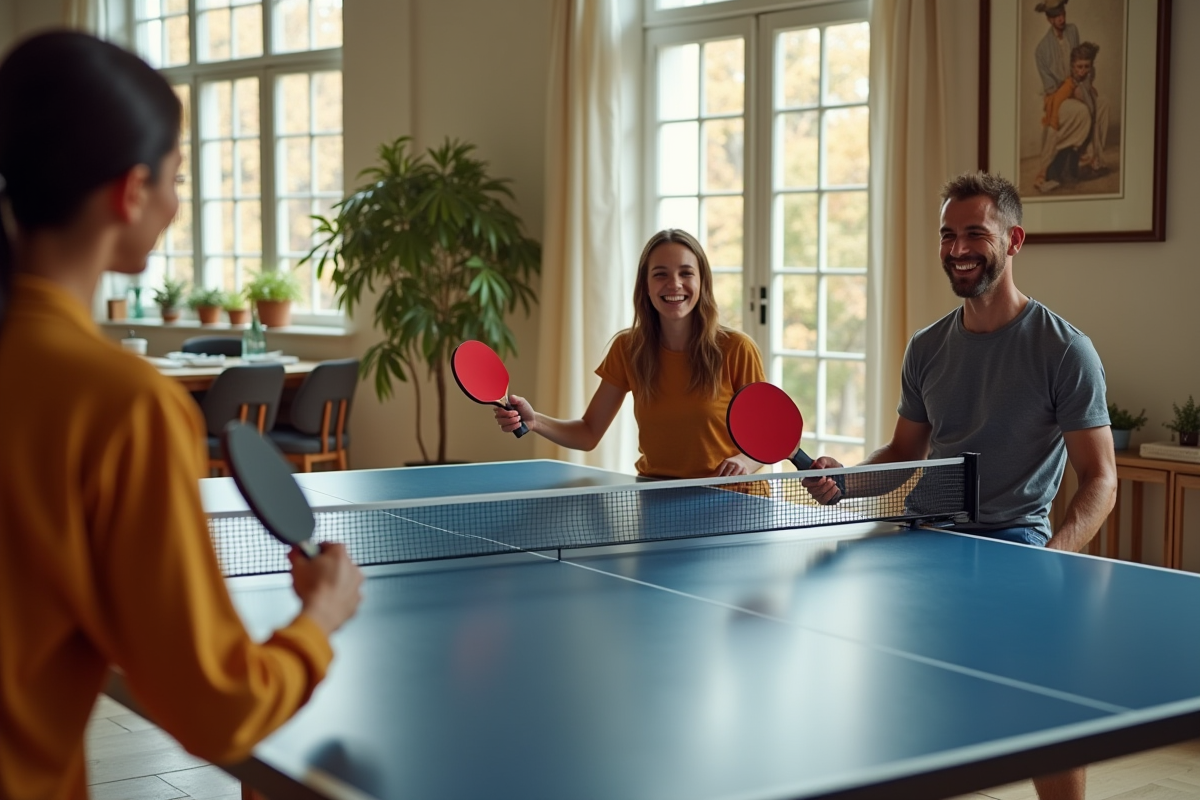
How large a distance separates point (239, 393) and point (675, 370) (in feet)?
9.61

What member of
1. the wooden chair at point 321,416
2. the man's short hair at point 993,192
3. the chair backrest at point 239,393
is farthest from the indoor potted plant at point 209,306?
the man's short hair at point 993,192

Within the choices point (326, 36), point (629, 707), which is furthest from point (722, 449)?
point (326, 36)

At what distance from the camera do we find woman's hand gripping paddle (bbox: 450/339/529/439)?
10.2 feet

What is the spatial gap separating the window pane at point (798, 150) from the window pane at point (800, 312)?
1.24 ft

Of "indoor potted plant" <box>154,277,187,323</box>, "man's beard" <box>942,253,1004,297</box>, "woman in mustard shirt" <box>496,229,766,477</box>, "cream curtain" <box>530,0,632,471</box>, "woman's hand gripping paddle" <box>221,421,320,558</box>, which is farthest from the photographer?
"indoor potted plant" <box>154,277,187,323</box>

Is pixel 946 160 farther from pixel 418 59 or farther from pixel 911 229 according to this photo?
pixel 418 59

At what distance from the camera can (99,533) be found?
3.55 feet

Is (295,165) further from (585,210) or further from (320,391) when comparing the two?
(585,210)

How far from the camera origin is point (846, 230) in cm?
548

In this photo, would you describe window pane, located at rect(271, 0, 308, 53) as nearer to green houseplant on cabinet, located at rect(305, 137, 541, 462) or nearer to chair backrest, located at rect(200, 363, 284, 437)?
green houseplant on cabinet, located at rect(305, 137, 541, 462)

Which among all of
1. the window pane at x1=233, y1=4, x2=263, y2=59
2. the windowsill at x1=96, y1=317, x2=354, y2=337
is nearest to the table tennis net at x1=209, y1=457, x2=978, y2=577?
the windowsill at x1=96, y1=317, x2=354, y2=337

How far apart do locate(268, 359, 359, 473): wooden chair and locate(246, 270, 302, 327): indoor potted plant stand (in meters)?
1.44

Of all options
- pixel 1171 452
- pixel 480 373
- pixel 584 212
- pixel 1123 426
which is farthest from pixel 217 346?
pixel 1171 452

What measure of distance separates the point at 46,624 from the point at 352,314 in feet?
20.8
